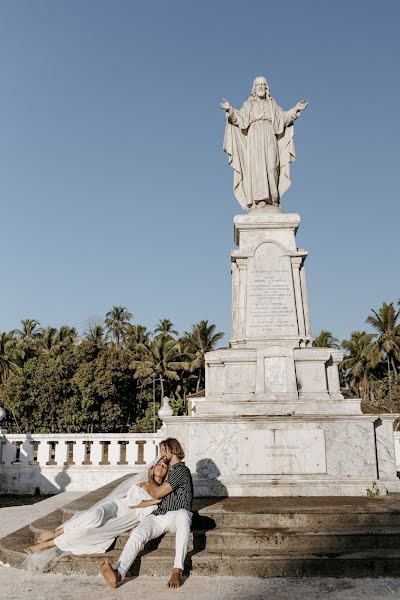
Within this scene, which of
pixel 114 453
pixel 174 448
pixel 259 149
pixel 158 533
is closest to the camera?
pixel 158 533

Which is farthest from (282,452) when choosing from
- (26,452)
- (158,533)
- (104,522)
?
(26,452)

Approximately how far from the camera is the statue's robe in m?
10.8

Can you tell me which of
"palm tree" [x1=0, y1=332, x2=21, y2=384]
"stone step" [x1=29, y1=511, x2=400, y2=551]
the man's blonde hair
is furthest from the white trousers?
"palm tree" [x1=0, y1=332, x2=21, y2=384]

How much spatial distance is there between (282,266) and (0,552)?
676 cm

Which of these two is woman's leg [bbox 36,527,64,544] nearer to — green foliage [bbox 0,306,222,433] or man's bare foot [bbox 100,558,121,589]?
man's bare foot [bbox 100,558,121,589]

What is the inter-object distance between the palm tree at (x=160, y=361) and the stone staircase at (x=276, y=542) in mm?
35271

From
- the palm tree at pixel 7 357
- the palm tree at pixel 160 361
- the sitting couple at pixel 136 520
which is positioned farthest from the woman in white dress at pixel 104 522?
the palm tree at pixel 7 357

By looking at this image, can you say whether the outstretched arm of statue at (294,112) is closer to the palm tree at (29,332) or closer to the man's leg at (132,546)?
the man's leg at (132,546)

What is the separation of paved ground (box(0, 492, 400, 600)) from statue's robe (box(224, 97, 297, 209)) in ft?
24.8

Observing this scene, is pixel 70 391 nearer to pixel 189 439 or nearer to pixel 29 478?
pixel 29 478

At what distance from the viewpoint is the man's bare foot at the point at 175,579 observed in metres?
4.73

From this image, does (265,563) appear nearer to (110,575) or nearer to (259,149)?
(110,575)

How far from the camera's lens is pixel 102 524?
5.34 metres

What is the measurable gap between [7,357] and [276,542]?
4171cm
